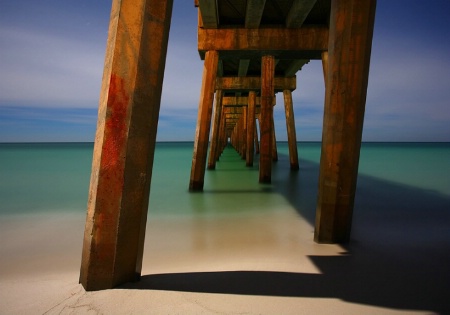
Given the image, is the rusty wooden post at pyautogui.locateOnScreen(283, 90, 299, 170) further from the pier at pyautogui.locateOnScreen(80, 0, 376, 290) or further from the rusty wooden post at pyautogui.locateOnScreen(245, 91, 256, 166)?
the pier at pyautogui.locateOnScreen(80, 0, 376, 290)

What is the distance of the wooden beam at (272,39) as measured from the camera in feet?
21.0

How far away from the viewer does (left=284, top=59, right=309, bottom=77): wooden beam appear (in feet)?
29.6

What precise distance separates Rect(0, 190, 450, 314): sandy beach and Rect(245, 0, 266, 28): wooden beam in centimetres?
423

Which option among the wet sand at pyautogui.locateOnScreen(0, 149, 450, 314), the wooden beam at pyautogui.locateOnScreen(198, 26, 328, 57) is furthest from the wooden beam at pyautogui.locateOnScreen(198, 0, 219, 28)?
the wet sand at pyautogui.locateOnScreen(0, 149, 450, 314)

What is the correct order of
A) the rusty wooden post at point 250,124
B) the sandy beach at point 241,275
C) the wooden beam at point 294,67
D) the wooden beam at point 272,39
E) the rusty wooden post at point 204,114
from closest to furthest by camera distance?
1. the sandy beach at point 241,275
2. the rusty wooden post at point 204,114
3. the wooden beam at point 272,39
4. the wooden beam at point 294,67
5. the rusty wooden post at point 250,124

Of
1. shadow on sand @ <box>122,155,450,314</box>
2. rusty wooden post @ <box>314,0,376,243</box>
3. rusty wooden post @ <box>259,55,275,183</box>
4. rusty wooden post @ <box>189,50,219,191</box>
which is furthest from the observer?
rusty wooden post @ <box>259,55,275,183</box>

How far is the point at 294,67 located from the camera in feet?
32.0

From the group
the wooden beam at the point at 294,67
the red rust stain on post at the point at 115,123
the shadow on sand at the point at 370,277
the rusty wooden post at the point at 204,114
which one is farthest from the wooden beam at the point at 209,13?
the shadow on sand at the point at 370,277

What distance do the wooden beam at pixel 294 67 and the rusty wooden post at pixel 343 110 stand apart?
267 inches

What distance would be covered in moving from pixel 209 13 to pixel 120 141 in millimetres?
5080

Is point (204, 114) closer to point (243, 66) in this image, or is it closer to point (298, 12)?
point (298, 12)

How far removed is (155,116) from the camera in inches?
68.5

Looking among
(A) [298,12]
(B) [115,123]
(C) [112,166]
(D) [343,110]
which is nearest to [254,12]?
(A) [298,12]

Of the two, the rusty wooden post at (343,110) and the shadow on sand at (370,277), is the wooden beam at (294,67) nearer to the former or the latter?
the rusty wooden post at (343,110)
